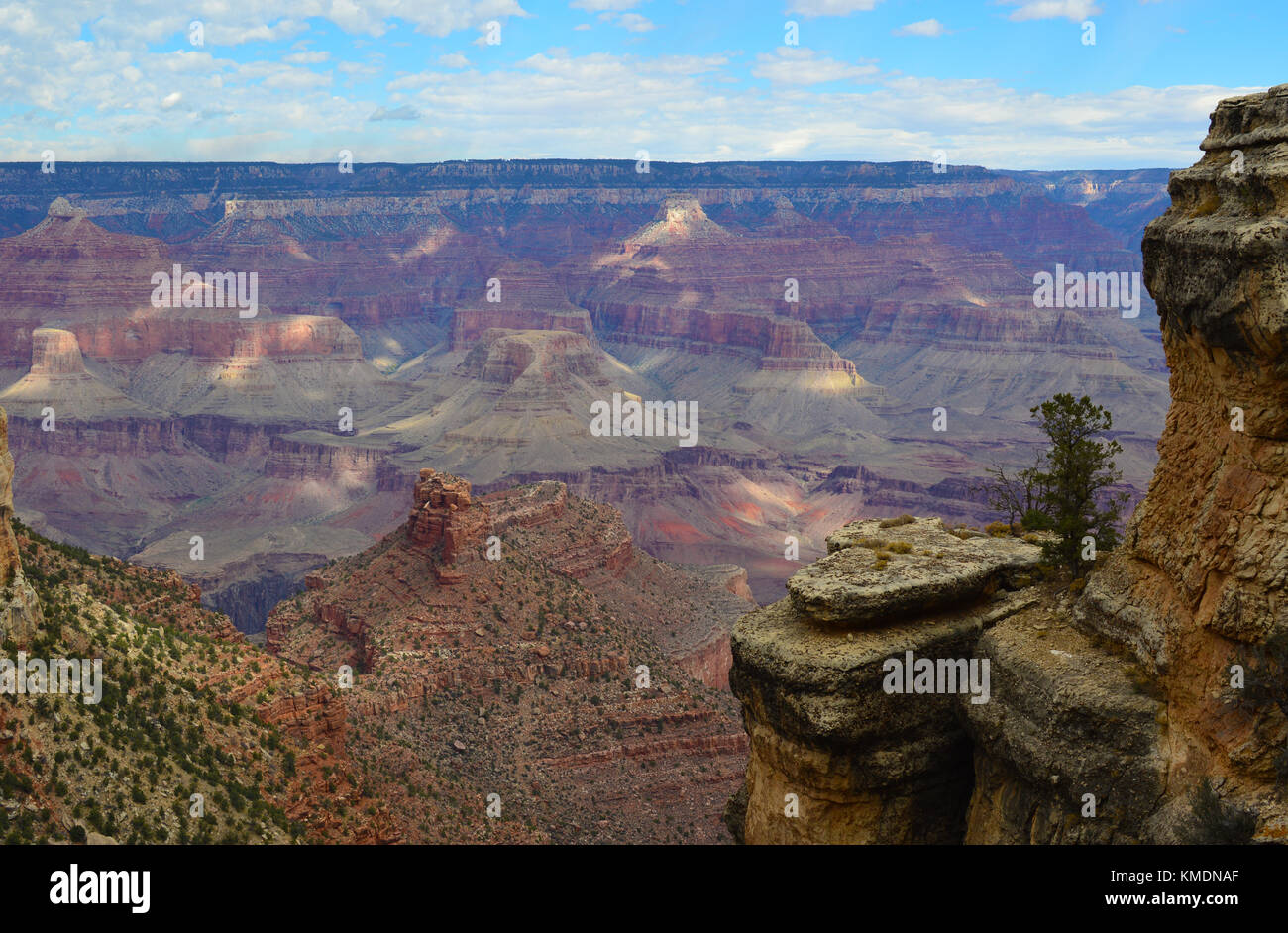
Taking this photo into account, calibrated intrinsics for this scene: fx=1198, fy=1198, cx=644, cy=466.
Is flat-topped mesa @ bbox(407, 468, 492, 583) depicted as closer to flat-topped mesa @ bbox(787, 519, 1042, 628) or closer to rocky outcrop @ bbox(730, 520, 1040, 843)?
flat-topped mesa @ bbox(787, 519, 1042, 628)

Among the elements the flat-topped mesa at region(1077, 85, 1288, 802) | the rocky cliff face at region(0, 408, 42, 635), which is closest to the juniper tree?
the flat-topped mesa at region(1077, 85, 1288, 802)

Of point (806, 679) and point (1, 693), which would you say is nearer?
point (806, 679)

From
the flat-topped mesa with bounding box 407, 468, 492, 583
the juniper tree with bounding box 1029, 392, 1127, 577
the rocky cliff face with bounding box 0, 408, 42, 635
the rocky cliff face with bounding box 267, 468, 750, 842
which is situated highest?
the juniper tree with bounding box 1029, 392, 1127, 577

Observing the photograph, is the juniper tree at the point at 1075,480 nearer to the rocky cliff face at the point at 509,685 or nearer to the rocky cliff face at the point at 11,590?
the rocky cliff face at the point at 509,685

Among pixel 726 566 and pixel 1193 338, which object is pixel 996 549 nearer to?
pixel 1193 338

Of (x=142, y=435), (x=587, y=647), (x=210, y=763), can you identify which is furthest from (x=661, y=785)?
(x=142, y=435)

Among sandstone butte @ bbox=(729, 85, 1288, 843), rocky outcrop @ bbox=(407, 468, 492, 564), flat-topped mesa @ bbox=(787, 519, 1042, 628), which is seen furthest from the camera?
rocky outcrop @ bbox=(407, 468, 492, 564)

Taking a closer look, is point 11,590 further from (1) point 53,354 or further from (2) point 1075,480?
(1) point 53,354

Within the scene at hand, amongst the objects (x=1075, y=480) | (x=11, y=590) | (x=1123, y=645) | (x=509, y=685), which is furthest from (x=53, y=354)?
(x=1123, y=645)
